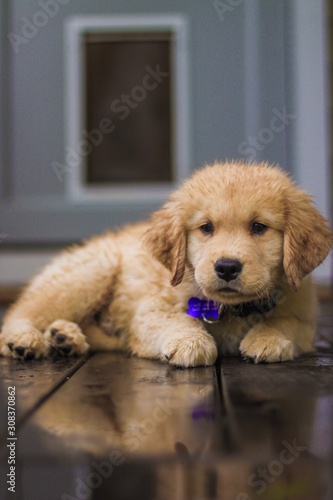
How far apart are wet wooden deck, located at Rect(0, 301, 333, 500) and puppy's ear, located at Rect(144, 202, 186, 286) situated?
0.46m

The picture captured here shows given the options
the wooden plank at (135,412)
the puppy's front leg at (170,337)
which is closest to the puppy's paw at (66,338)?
the puppy's front leg at (170,337)

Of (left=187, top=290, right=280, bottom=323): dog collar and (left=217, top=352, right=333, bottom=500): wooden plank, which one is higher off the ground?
(left=187, top=290, right=280, bottom=323): dog collar

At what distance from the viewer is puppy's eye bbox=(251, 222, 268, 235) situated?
258cm

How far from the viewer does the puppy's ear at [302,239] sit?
2549mm

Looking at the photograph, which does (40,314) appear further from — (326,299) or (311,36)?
(311,36)

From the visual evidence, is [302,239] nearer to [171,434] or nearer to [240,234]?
[240,234]

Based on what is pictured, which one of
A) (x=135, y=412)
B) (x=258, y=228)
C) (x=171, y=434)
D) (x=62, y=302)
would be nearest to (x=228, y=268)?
(x=258, y=228)

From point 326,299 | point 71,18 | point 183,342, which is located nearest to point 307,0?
point 71,18

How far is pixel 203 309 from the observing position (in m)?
2.75

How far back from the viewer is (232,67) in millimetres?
6066

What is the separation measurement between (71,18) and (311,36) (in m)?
2.20

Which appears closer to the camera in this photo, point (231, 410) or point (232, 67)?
point (231, 410)

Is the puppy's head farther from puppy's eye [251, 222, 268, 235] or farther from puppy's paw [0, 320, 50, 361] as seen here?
puppy's paw [0, 320, 50, 361]

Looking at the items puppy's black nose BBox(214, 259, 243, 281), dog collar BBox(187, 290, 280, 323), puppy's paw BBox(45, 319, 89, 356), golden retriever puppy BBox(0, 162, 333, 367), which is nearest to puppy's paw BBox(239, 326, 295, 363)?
golden retriever puppy BBox(0, 162, 333, 367)
